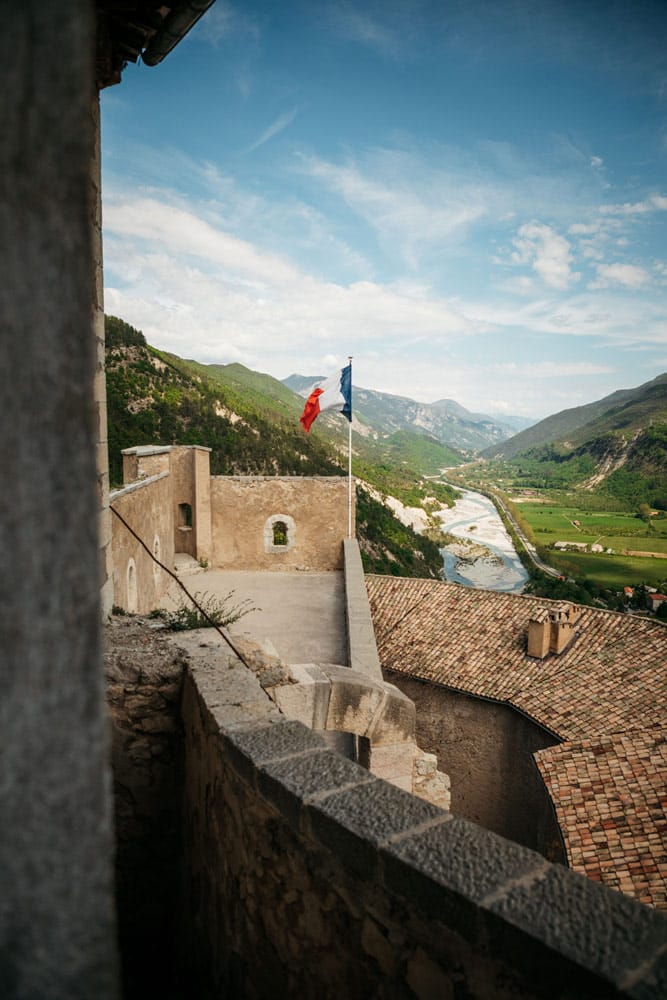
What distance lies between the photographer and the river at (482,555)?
163 feet

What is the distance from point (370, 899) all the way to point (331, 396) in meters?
15.3

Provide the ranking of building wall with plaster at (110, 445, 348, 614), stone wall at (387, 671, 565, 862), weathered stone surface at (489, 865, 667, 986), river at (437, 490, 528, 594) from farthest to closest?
river at (437, 490, 528, 594) < building wall with plaster at (110, 445, 348, 614) < stone wall at (387, 671, 565, 862) < weathered stone surface at (489, 865, 667, 986)

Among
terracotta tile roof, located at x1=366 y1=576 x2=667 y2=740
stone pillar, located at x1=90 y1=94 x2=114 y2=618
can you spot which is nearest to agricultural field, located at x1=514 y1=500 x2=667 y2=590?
terracotta tile roof, located at x1=366 y1=576 x2=667 y2=740

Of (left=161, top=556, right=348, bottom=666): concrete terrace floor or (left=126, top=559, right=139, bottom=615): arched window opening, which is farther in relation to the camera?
(left=161, top=556, right=348, bottom=666): concrete terrace floor

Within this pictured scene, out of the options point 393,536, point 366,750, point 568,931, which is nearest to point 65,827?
point 568,931

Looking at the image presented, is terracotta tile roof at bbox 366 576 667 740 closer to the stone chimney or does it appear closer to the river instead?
the stone chimney

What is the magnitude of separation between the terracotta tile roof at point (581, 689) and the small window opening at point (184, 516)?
258 inches

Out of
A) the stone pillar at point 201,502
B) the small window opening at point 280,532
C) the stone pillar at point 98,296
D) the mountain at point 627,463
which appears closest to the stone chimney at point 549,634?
the small window opening at point 280,532

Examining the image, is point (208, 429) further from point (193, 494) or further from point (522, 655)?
point (522, 655)

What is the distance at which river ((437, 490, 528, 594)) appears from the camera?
49.7 m

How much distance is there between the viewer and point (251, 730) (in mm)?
2701

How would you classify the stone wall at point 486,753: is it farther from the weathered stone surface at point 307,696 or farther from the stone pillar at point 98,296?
the stone pillar at point 98,296

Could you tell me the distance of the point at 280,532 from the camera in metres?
17.2

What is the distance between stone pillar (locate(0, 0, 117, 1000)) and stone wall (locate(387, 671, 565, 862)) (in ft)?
48.9
